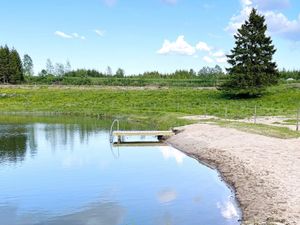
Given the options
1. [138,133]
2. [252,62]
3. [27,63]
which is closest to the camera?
[138,133]

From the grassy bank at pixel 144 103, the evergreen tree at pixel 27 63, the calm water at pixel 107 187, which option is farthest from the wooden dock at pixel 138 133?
the evergreen tree at pixel 27 63

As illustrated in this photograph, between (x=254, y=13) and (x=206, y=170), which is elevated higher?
(x=254, y=13)

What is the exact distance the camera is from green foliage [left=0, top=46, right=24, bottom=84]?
104 m

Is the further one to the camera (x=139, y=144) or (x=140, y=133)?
(x=139, y=144)

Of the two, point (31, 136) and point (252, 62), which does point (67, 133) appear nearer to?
point (31, 136)

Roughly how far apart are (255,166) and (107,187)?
21.4 ft

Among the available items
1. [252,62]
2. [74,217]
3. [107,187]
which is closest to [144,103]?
[252,62]

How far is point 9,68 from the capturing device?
341 ft

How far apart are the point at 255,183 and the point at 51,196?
7875 millimetres

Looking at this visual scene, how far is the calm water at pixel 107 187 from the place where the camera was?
1412cm

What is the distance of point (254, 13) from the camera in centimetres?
6028

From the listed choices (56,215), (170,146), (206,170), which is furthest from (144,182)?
(170,146)

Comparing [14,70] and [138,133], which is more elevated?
[14,70]

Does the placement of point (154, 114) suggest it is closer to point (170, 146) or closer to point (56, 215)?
point (170, 146)
